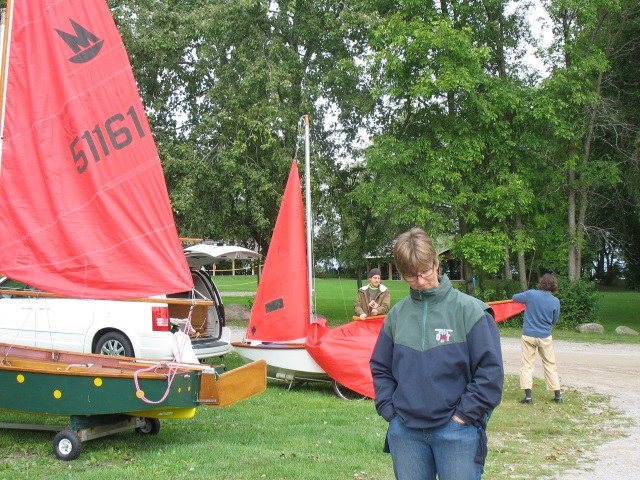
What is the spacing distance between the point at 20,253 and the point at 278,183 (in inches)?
546

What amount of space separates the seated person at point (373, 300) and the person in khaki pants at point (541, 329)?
1.85m

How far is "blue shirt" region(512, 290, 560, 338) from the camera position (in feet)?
32.4

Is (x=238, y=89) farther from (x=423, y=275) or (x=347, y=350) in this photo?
(x=423, y=275)

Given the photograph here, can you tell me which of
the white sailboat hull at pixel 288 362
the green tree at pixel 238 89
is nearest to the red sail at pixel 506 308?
the white sailboat hull at pixel 288 362

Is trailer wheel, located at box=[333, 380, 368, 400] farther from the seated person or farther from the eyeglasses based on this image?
the eyeglasses

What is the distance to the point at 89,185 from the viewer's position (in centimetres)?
706

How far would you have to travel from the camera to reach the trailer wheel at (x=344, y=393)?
10034 millimetres

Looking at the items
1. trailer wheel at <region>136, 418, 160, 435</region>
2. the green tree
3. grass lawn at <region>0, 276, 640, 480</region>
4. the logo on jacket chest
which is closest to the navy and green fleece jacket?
the logo on jacket chest

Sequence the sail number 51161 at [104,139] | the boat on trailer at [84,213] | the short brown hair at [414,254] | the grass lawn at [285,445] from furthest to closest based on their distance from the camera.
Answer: the sail number 51161 at [104,139], the boat on trailer at [84,213], the grass lawn at [285,445], the short brown hair at [414,254]

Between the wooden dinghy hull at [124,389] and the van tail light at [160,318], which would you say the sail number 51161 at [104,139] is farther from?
the van tail light at [160,318]

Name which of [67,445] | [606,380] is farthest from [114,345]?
[606,380]

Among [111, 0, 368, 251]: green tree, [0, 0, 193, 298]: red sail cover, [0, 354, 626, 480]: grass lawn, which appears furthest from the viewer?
[111, 0, 368, 251]: green tree

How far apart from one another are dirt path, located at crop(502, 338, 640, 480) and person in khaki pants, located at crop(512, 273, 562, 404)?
1.04 m

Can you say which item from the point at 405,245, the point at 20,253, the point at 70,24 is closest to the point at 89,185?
the point at 20,253
